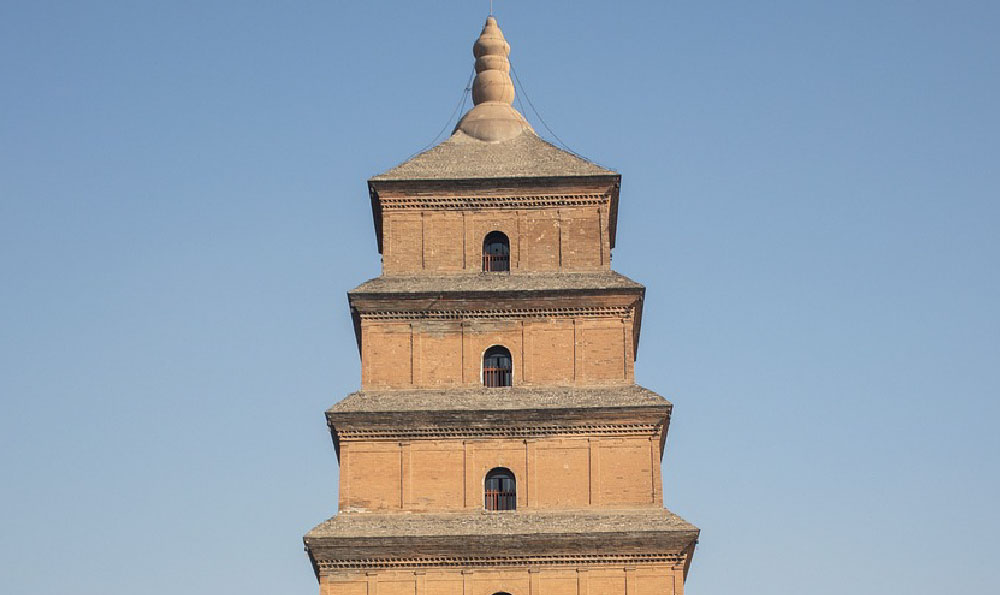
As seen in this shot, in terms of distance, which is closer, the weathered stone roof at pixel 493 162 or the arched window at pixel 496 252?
the arched window at pixel 496 252

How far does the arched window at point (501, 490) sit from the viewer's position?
132ft

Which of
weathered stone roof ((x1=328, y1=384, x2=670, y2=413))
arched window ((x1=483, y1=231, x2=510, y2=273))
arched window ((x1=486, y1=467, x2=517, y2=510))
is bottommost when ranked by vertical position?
arched window ((x1=486, y1=467, x2=517, y2=510))

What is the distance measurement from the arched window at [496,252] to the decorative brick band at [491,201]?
2.26 ft

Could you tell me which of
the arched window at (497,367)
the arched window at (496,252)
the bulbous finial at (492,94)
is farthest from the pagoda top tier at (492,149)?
the arched window at (497,367)

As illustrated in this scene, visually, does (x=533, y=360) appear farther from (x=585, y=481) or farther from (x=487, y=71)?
(x=487, y=71)

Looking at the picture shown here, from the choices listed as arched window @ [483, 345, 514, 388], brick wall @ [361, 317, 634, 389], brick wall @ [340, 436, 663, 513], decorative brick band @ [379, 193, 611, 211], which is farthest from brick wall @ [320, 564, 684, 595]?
decorative brick band @ [379, 193, 611, 211]

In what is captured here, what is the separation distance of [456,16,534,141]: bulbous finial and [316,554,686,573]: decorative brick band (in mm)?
10800

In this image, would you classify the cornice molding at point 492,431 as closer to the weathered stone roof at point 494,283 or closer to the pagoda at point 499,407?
the pagoda at point 499,407

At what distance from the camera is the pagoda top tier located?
43.2m

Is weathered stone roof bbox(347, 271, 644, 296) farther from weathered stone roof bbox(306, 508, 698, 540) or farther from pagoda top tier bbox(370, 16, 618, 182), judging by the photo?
weathered stone roof bbox(306, 508, 698, 540)

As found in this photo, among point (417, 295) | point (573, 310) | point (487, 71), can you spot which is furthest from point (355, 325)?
point (487, 71)

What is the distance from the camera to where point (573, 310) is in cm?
4162

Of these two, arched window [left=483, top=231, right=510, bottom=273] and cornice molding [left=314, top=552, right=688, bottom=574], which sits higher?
arched window [left=483, top=231, right=510, bottom=273]

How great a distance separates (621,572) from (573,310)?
6066 mm
